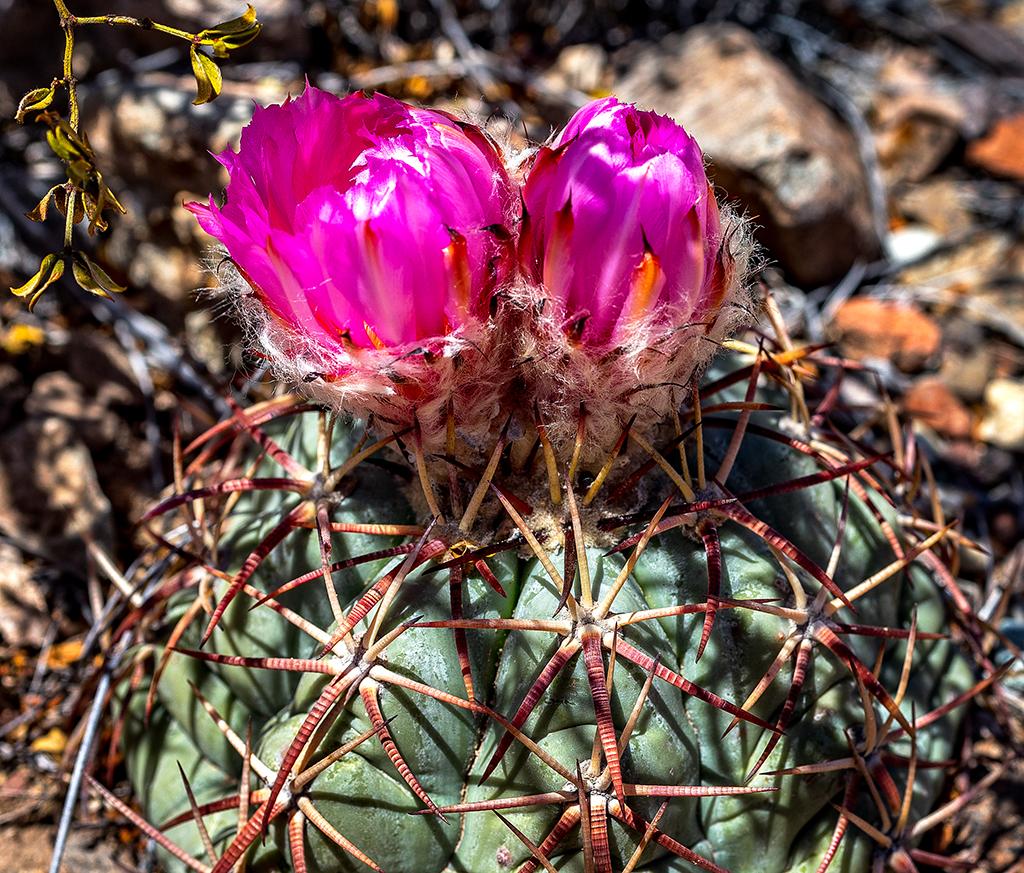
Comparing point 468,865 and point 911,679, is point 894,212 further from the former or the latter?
point 468,865

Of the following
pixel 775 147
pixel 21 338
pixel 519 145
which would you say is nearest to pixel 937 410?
pixel 775 147

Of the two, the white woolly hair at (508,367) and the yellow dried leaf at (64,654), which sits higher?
the white woolly hair at (508,367)

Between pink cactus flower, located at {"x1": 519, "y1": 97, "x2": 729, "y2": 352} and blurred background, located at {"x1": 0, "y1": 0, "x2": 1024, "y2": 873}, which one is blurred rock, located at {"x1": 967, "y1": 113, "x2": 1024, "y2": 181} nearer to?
blurred background, located at {"x1": 0, "y1": 0, "x2": 1024, "y2": 873}

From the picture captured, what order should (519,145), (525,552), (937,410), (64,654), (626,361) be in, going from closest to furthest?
(626,361) → (525,552) → (64,654) → (519,145) → (937,410)

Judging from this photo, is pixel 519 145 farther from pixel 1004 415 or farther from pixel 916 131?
pixel 916 131

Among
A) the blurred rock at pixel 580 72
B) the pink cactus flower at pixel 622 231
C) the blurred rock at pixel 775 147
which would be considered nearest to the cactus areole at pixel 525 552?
the pink cactus flower at pixel 622 231

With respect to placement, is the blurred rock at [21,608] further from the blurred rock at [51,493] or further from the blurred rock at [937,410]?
the blurred rock at [937,410]

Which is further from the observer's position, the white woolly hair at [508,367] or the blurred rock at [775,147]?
the blurred rock at [775,147]
